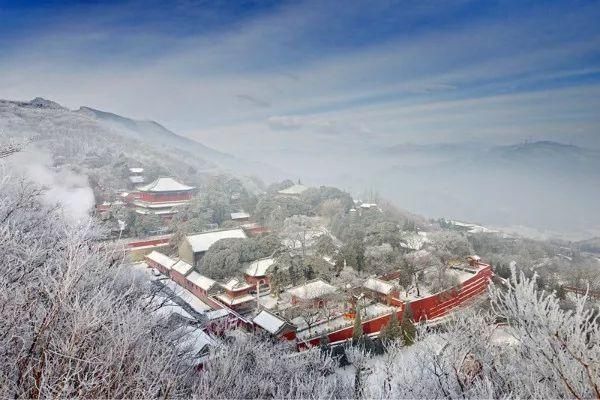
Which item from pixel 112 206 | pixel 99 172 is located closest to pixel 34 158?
pixel 99 172

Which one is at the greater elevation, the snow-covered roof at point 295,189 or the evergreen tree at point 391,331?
the evergreen tree at point 391,331

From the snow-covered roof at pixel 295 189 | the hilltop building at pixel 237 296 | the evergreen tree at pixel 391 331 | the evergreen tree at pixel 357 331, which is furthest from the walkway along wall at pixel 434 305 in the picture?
the snow-covered roof at pixel 295 189

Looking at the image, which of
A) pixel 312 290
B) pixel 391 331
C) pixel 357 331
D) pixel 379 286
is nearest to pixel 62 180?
pixel 312 290

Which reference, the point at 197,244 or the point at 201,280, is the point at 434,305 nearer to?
the point at 201,280

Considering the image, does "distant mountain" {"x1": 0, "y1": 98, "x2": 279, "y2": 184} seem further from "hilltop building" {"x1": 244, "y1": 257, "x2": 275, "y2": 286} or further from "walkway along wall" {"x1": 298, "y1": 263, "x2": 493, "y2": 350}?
"walkway along wall" {"x1": 298, "y1": 263, "x2": 493, "y2": 350}

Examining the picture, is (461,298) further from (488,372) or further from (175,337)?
(175,337)

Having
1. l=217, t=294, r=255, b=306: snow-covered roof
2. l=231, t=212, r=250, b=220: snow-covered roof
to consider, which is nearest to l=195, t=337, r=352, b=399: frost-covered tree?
l=217, t=294, r=255, b=306: snow-covered roof

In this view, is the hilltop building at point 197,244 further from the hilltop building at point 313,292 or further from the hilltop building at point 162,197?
the hilltop building at point 162,197
